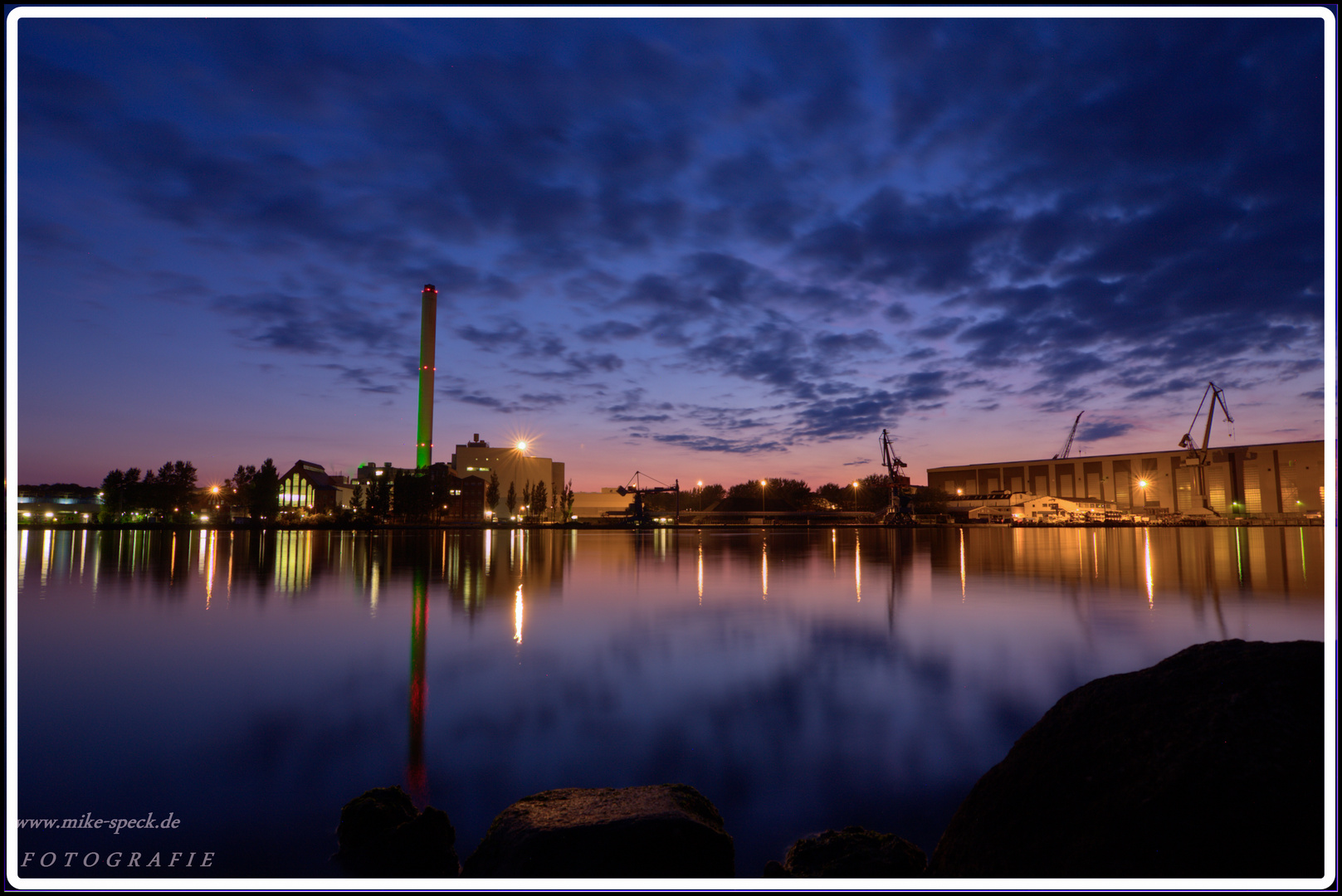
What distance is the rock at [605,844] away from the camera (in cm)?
441

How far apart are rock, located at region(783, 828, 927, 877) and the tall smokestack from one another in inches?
5724

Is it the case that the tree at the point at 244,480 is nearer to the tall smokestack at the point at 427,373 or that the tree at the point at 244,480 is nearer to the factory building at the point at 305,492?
the factory building at the point at 305,492

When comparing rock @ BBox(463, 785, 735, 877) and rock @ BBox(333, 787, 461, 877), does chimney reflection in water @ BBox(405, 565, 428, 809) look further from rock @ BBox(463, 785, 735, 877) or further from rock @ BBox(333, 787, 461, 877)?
rock @ BBox(463, 785, 735, 877)

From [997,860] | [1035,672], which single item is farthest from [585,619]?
[997,860]

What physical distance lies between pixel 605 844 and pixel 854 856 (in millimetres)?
1820

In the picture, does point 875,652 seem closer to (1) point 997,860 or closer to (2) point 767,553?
(1) point 997,860

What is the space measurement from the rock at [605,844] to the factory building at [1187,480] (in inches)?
6205

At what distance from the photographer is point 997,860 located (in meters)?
4.24

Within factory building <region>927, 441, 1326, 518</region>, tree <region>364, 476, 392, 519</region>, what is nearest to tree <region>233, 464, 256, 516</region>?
tree <region>364, 476, 392, 519</region>

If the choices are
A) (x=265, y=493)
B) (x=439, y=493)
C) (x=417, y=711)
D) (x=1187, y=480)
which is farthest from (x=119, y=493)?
(x=1187, y=480)

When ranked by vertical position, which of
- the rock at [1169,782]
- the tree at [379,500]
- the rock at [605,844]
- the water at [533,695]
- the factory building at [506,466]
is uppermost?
the factory building at [506,466]

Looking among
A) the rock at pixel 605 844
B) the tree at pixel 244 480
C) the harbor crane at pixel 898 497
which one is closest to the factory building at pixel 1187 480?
the harbor crane at pixel 898 497

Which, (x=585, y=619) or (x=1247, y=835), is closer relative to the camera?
(x=1247, y=835)

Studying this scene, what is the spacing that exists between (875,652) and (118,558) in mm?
40232
